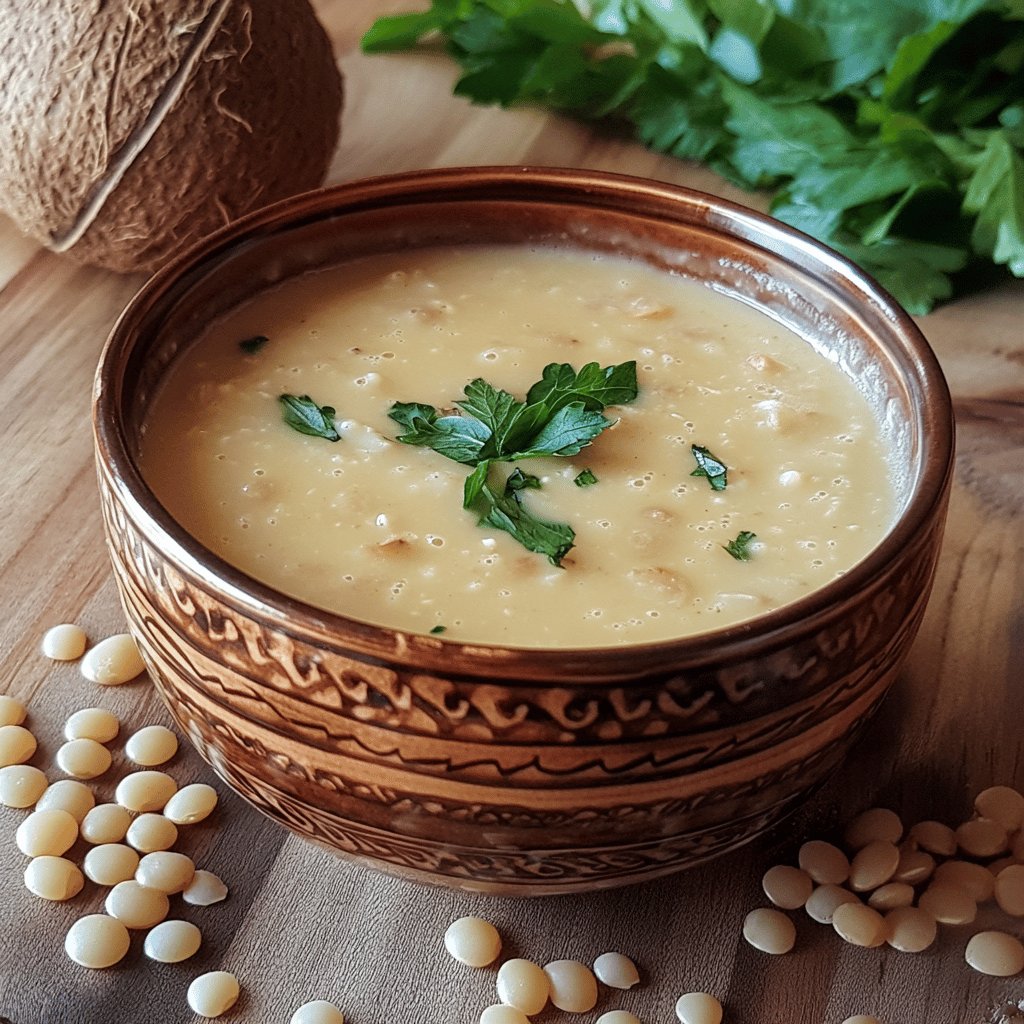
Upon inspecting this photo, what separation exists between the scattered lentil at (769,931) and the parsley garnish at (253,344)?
1.98 feet

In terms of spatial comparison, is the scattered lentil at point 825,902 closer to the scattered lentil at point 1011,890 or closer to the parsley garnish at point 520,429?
the scattered lentil at point 1011,890

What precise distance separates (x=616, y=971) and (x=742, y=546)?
0.31 meters

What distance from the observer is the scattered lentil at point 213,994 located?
3.16 ft

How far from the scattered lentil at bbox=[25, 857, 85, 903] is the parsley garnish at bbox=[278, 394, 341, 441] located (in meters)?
0.37

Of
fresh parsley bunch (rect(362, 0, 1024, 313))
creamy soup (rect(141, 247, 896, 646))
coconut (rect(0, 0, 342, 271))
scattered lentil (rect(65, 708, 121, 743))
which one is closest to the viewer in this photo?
creamy soup (rect(141, 247, 896, 646))

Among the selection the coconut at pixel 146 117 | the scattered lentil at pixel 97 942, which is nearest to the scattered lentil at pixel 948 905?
the scattered lentil at pixel 97 942

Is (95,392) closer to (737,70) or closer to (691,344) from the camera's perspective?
(691,344)

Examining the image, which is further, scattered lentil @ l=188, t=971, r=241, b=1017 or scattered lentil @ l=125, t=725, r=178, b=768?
scattered lentil @ l=125, t=725, r=178, b=768

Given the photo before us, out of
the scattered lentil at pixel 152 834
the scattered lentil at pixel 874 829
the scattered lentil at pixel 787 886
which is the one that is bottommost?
the scattered lentil at pixel 152 834

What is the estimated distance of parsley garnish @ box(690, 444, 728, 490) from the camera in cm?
106

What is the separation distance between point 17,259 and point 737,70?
93cm

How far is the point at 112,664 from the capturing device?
4.00ft

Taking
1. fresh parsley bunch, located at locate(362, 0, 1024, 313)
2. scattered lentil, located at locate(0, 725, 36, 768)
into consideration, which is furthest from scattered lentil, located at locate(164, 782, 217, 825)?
fresh parsley bunch, located at locate(362, 0, 1024, 313)

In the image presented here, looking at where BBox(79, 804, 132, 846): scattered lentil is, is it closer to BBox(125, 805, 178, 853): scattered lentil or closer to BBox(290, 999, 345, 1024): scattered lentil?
BBox(125, 805, 178, 853): scattered lentil
